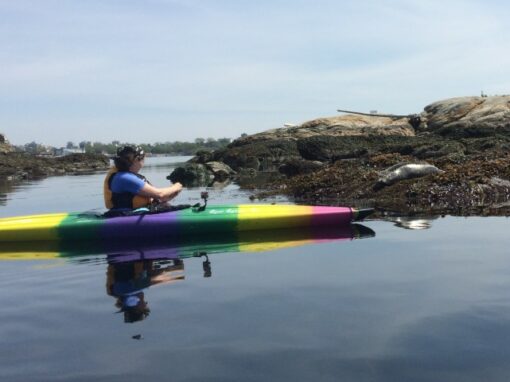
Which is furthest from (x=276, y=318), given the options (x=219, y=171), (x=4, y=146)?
(x=4, y=146)

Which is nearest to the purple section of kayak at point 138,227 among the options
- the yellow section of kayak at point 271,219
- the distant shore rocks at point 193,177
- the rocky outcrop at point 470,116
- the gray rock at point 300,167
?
the yellow section of kayak at point 271,219

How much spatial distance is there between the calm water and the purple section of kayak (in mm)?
1119

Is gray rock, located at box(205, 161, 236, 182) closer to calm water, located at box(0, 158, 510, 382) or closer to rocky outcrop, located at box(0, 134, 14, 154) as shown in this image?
calm water, located at box(0, 158, 510, 382)

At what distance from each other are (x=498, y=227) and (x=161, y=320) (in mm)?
5668

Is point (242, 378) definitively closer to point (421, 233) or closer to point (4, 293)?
point (4, 293)

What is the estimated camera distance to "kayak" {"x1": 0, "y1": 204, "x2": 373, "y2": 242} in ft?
26.1

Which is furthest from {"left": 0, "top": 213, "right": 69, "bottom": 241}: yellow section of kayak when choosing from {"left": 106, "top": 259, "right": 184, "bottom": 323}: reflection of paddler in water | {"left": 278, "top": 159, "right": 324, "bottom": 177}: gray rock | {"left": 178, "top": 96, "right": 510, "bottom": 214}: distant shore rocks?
{"left": 278, "top": 159, "right": 324, "bottom": 177}: gray rock

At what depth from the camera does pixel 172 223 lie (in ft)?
26.2

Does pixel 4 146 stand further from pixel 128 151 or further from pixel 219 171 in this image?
pixel 128 151

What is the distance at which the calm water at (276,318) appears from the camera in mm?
3332

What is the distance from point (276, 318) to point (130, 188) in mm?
4368

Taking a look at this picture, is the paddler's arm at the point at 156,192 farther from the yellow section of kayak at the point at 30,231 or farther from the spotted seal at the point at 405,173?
the spotted seal at the point at 405,173

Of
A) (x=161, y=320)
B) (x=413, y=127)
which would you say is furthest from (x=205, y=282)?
(x=413, y=127)

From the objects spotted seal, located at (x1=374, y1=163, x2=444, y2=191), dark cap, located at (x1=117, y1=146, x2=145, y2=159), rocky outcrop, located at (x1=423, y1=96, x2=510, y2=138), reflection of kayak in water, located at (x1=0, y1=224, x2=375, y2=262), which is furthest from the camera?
rocky outcrop, located at (x1=423, y1=96, x2=510, y2=138)
